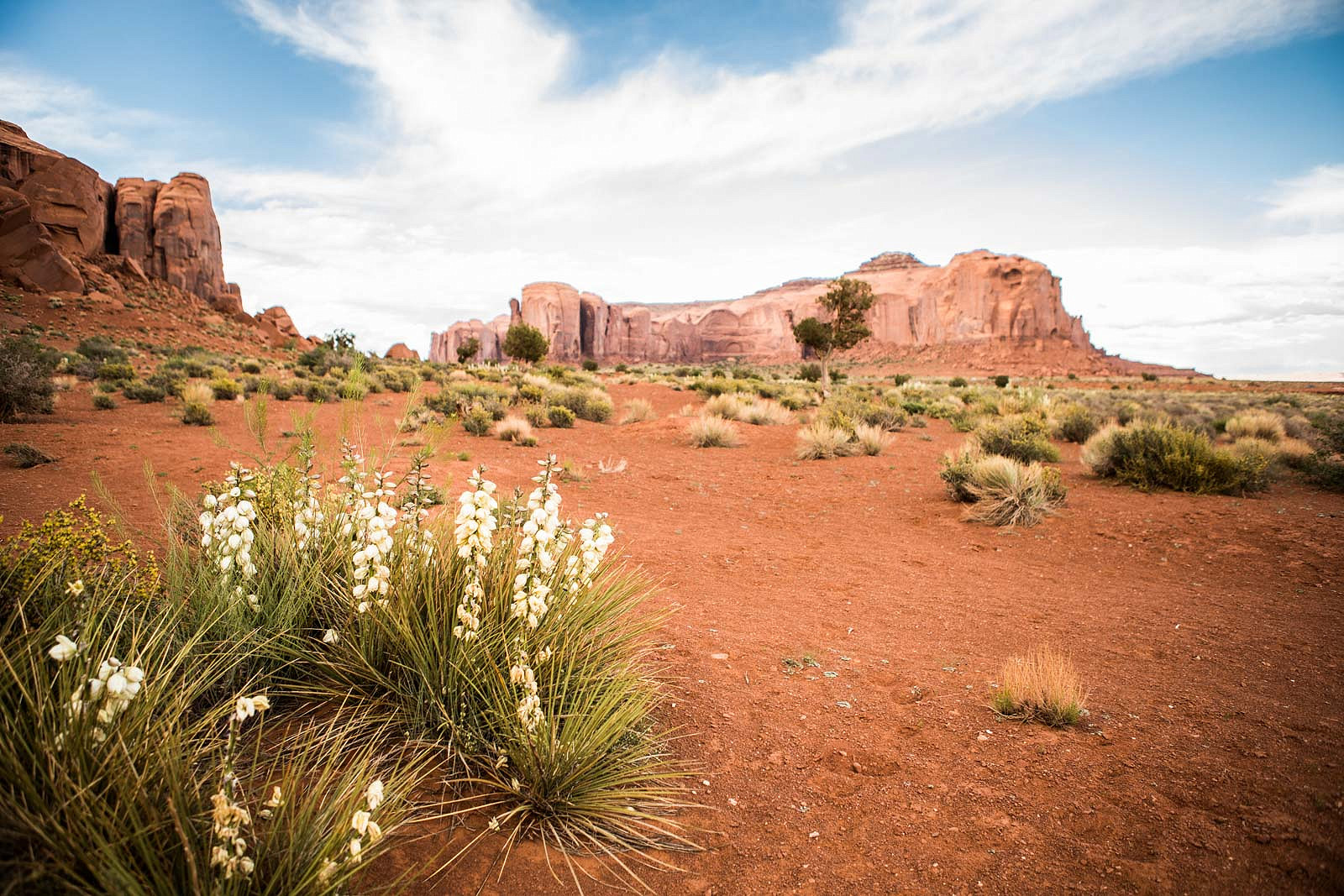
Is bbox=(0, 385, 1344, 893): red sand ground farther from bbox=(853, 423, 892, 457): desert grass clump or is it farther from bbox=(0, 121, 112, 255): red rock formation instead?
bbox=(0, 121, 112, 255): red rock formation

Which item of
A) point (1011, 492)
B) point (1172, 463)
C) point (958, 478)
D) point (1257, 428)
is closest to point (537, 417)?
point (958, 478)

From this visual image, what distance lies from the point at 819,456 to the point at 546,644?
459 inches

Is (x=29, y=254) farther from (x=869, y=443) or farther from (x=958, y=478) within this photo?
(x=958, y=478)

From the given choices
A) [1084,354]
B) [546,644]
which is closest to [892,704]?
[546,644]

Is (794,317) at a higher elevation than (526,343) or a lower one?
higher

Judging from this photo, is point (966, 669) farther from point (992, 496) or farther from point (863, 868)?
point (992, 496)

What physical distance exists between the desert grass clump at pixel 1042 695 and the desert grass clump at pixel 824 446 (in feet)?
32.4

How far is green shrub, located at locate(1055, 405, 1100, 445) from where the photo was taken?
15492 millimetres

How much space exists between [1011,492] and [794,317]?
120 m

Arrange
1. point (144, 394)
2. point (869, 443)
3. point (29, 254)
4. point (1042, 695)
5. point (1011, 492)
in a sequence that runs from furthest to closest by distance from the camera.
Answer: point (29, 254)
point (144, 394)
point (869, 443)
point (1011, 492)
point (1042, 695)

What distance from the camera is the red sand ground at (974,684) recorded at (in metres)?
2.48

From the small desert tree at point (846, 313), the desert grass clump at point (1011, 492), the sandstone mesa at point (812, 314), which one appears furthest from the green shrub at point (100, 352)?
the sandstone mesa at point (812, 314)

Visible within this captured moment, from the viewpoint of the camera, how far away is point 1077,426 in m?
15.6

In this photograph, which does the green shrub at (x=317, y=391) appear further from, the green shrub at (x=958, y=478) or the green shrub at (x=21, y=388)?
the green shrub at (x=958, y=478)
